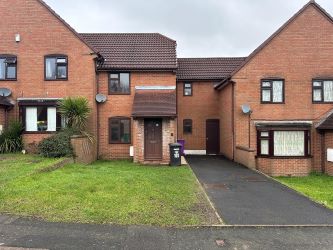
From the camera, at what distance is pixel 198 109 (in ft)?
85.0

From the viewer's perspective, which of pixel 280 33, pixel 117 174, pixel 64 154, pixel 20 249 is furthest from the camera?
pixel 280 33

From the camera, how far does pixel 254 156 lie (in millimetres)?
19016

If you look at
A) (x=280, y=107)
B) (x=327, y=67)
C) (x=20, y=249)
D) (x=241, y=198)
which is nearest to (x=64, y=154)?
(x=241, y=198)

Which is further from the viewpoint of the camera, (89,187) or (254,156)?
(254,156)

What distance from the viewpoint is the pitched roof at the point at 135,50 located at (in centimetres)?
2078

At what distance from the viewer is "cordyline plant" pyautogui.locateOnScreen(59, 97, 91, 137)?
58.6ft

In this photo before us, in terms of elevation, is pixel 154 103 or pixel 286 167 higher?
pixel 154 103

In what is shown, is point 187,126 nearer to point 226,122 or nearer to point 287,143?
point 226,122

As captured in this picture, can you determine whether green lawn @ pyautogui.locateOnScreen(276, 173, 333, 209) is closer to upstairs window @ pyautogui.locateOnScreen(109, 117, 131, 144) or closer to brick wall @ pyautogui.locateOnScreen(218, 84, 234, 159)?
brick wall @ pyautogui.locateOnScreen(218, 84, 234, 159)

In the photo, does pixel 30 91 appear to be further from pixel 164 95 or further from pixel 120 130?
pixel 164 95

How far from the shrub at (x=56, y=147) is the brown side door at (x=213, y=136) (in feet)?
37.8

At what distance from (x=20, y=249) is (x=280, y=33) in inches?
712

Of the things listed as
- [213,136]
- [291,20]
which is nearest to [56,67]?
[213,136]

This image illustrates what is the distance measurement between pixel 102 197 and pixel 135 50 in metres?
14.1
